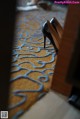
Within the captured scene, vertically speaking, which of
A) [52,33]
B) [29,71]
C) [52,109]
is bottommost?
[52,109]

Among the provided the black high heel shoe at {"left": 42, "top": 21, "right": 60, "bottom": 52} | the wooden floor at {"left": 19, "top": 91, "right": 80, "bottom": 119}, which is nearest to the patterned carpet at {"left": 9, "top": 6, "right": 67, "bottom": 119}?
the wooden floor at {"left": 19, "top": 91, "right": 80, "bottom": 119}

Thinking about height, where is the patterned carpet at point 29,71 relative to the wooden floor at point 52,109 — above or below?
above

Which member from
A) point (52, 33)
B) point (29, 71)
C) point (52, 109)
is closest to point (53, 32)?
point (52, 33)

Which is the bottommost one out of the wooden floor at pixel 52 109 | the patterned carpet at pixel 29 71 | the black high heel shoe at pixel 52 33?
the wooden floor at pixel 52 109

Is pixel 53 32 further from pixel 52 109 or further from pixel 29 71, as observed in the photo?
pixel 52 109

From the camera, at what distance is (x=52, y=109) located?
3.81 ft

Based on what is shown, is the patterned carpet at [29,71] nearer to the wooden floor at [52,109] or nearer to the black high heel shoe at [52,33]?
the wooden floor at [52,109]

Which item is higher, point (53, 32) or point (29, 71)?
point (53, 32)

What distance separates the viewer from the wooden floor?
3.61ft

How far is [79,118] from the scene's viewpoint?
1.11m

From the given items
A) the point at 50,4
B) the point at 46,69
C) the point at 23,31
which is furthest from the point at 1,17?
the point at 50,4

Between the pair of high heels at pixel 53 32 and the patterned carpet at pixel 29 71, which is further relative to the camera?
the pair of high heels at pixel 53 32

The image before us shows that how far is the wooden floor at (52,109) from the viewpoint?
110 centimetres

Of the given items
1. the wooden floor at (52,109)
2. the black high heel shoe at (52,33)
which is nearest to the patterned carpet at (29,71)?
the wooden floor at (52,109)
